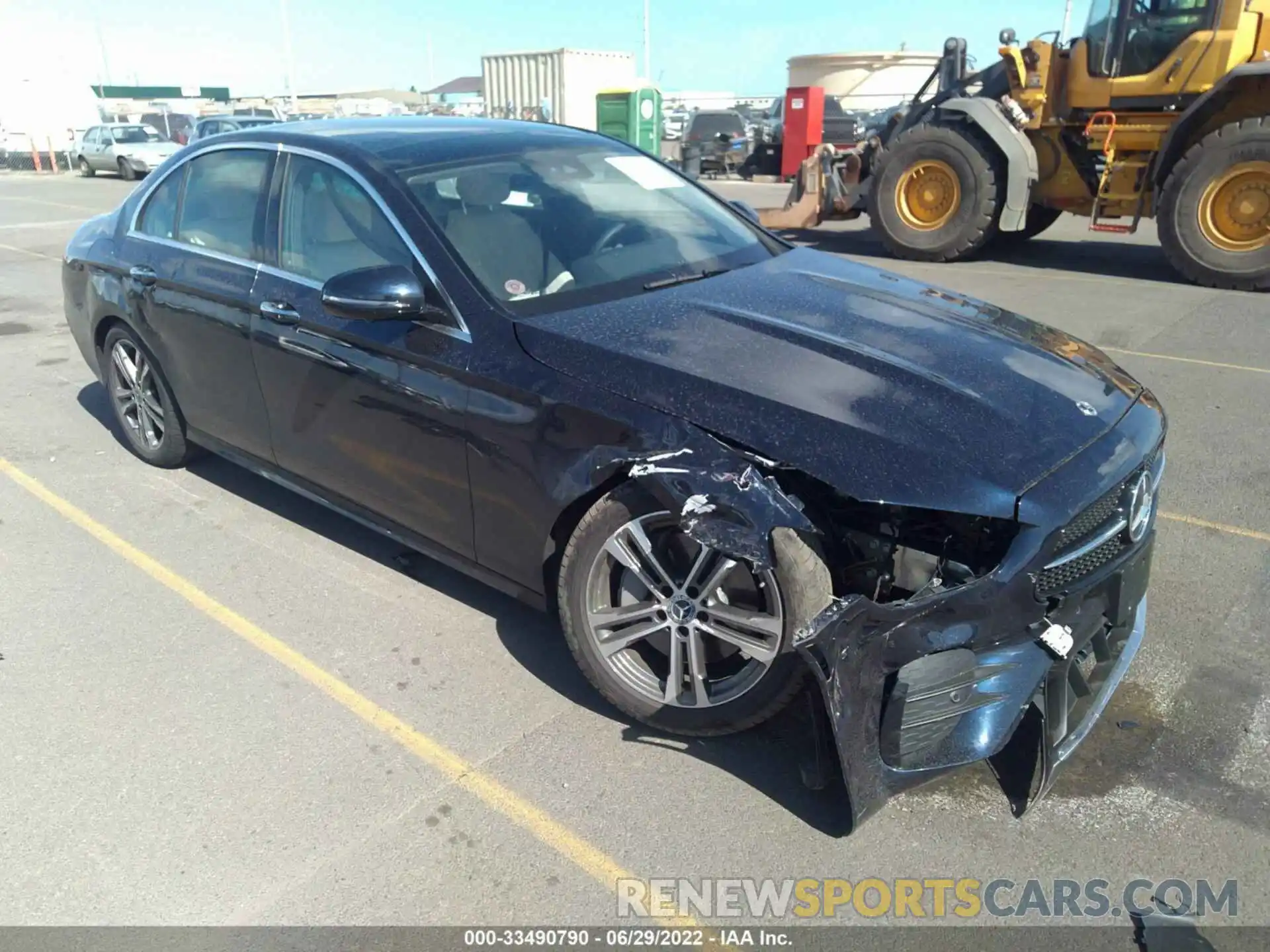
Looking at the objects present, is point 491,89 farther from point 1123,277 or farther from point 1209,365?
point 1209,365

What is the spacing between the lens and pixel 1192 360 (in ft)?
22.1

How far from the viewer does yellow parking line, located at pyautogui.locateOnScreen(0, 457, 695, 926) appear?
8.34ft

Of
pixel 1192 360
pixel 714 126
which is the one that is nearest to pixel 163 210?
pixel 1192 360

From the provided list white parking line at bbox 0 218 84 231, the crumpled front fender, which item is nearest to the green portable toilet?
white parking line at bbox 0 218 84 231

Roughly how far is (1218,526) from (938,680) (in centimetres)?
257

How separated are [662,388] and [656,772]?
1114mm

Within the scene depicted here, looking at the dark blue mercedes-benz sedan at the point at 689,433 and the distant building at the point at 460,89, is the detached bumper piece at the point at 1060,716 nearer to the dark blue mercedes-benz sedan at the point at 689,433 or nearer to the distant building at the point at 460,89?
the dark blue mercedes-benz sedan at the point at 689,433

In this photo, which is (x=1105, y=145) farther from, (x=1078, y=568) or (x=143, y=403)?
(x=143, y=403)

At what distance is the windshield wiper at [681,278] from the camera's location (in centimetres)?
341

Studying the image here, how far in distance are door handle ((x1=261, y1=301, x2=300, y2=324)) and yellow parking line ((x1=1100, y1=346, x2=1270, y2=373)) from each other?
18.8 ft

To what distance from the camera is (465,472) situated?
3.21 m

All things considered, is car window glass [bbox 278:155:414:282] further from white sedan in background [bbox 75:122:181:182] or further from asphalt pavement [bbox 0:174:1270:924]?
white sedan in background [bbox 75:122:181:182]

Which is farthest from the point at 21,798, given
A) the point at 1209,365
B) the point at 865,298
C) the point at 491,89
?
the point at 491,89

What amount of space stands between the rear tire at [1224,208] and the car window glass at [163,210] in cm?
859
